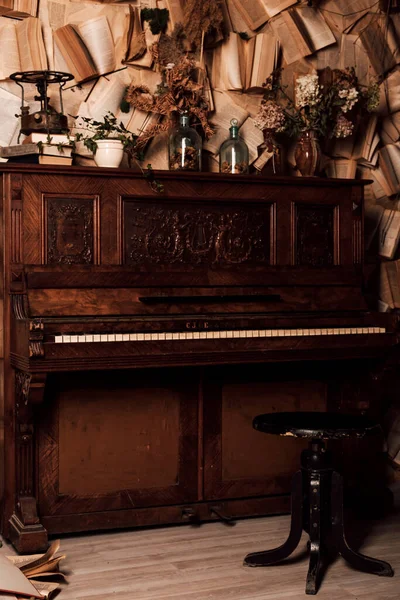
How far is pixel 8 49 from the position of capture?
4.25 meters

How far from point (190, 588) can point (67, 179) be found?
1794 mm

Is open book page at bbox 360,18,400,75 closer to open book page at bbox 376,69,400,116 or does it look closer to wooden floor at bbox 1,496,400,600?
open book page at bbox 376,69,400,116

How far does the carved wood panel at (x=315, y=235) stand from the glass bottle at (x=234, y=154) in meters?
0.34

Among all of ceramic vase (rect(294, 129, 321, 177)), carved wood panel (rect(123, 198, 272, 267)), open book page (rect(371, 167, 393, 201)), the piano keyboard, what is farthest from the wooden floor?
open book page (rect(371, 167, 393, 201))

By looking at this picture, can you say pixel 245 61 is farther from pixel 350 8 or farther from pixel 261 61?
pixel 350 8

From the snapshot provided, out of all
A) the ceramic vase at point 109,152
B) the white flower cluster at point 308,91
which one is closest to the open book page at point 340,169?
the white flower cluster at point 308,91

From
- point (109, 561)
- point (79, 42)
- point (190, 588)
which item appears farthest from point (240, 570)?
point (79, 42)

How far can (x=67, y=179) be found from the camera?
3.95 m

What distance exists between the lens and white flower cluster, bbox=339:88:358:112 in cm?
454

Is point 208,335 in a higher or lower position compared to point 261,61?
lower

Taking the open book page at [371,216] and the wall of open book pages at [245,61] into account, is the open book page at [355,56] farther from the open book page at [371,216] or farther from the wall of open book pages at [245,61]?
the open book page at [371,216]

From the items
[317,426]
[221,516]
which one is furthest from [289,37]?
[221,516]

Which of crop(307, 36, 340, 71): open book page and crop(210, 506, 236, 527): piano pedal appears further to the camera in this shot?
crop(307, 36, 340, 71): open book page

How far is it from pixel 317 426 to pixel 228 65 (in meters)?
2.17
